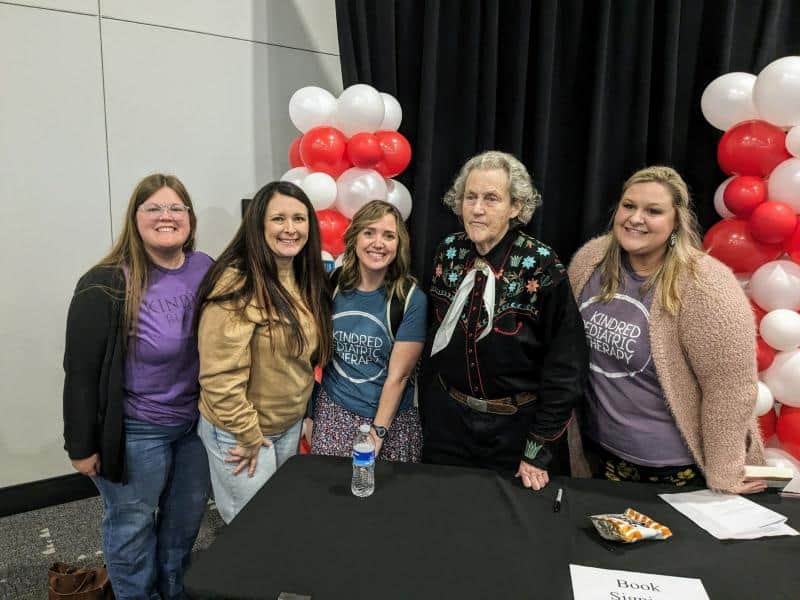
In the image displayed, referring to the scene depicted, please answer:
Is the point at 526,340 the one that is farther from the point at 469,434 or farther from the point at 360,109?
the point at 360,109

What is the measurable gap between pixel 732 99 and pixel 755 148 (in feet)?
0.78

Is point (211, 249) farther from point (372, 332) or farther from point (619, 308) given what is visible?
point (619, 308)

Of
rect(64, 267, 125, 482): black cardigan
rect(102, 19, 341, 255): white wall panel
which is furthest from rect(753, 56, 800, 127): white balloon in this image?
rect(64, 267, 125, 482): black cardigan

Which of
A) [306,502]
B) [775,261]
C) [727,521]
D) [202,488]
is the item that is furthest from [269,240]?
[775,261]

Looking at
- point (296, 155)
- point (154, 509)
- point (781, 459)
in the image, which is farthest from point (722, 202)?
point (154, 509)

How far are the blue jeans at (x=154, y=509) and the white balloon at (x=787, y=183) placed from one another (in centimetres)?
241

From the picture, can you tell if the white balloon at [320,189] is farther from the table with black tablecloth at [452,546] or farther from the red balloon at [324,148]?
the table with black tablecloth at [452,546]

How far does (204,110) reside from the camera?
258 centimetres

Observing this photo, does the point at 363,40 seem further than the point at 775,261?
Yes

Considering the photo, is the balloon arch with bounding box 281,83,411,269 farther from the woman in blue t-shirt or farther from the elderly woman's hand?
the elderly woman's hand

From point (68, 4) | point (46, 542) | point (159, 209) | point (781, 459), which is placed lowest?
point (46, 542)

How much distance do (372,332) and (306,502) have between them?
606mm

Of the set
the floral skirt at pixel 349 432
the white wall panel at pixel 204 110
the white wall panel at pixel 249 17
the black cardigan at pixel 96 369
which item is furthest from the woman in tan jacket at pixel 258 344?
the white wall panel at pixel 249 17

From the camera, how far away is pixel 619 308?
1.49 meters
